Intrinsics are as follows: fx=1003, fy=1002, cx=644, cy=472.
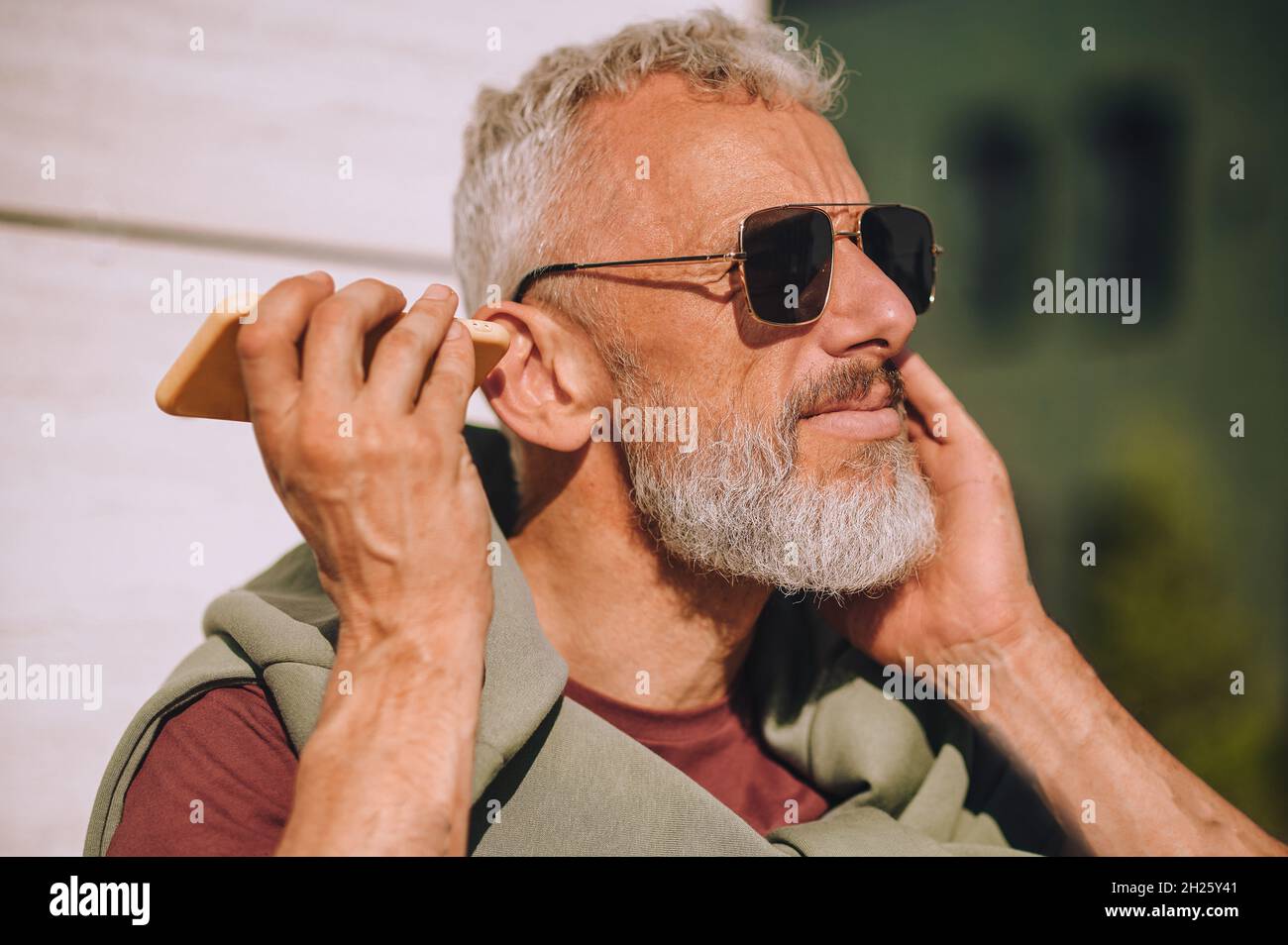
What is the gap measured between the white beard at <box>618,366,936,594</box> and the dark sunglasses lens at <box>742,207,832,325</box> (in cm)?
23

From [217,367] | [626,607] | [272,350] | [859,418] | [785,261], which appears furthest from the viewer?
[626,607]

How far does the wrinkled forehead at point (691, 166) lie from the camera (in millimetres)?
2164

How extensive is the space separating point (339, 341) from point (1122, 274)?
10166 mm

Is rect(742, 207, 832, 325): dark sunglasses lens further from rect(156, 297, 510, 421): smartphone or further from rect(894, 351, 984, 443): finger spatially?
rect(156, 297, 510, 421): smartphone

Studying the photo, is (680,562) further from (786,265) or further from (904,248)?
(904,248)

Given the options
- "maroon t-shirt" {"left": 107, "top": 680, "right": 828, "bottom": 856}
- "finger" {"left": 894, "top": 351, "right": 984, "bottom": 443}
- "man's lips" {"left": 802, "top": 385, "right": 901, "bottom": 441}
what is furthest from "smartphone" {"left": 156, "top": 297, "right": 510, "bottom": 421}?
"finger" {"left": 894, "top": 351, "right": 984, "bottom": 443}

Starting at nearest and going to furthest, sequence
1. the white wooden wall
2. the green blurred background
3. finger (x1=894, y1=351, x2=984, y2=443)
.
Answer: finger (x1=894, y1=351, x2=984, y2=443)
the white wooden wall
the green blurred background

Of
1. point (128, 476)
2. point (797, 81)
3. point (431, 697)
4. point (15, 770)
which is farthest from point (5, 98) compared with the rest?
point (431, 697)

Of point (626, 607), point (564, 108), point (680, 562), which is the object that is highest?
point (564, 108)

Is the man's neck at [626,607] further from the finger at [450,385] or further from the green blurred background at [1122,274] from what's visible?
the green blurred background at [1122,274]

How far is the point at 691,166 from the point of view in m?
2.19

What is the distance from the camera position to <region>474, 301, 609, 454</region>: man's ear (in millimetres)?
2262

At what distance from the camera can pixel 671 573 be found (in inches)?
91.7

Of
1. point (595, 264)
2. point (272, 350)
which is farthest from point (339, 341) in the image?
point (595, 264)
